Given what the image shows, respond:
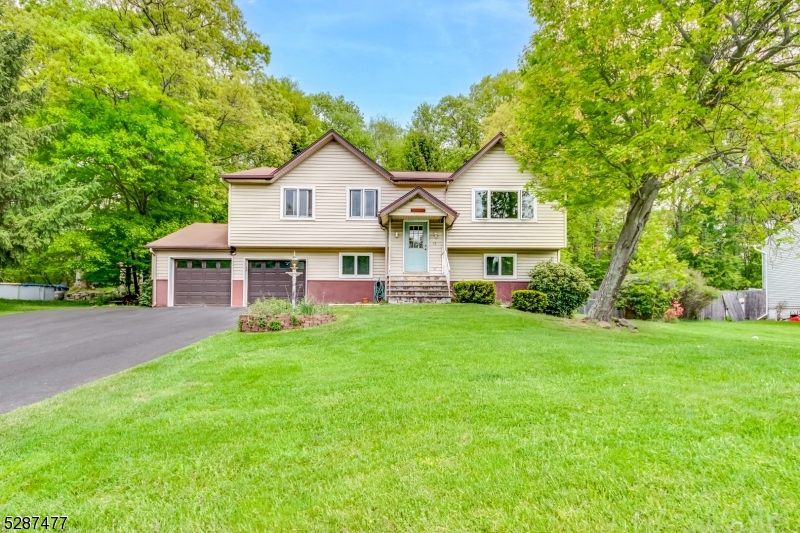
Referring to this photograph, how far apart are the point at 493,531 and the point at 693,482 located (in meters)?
1.38

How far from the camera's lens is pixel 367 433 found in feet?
10.8

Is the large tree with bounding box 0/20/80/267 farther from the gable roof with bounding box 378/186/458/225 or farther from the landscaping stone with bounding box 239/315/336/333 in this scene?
the gable roof with bounding box 378/186/458/225

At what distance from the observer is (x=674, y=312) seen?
675 inches

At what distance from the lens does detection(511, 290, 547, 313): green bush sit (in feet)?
45.4

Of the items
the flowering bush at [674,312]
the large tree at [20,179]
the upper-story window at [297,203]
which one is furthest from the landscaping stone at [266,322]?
A: the flowering bush at [674,312]

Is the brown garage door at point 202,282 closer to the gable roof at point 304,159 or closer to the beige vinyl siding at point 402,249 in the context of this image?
the gable roof at point 304,159

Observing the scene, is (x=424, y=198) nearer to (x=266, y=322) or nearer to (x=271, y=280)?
(x=271, y=280)

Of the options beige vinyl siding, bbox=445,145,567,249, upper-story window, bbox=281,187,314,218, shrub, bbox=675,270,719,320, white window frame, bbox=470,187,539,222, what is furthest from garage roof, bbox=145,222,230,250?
shrub, bbox=675,270,719,320

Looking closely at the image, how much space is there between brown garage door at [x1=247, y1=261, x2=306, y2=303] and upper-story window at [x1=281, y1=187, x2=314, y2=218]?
2.28 metres

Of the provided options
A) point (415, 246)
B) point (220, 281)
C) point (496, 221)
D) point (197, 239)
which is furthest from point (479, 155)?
point (197, 239)

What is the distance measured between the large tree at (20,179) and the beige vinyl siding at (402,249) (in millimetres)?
13161

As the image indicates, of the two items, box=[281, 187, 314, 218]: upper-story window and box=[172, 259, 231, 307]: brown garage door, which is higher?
Result: box=[281, 187, 314, 218]: upper-story window

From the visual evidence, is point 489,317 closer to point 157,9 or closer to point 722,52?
point 722,52

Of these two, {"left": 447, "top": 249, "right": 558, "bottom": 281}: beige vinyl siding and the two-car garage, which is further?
{"left": 447, "top": 249, "right": 558, "bottom": 281}: beige vinyl siding
